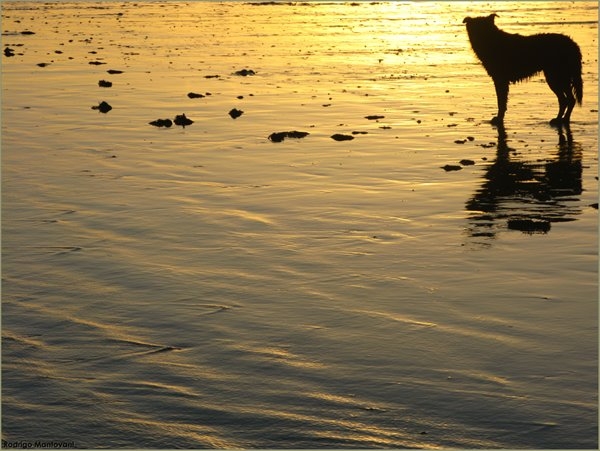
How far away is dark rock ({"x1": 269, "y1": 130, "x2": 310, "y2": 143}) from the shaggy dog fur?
158 inches

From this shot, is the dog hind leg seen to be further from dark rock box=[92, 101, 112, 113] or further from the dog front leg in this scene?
dark rock box=[92, 101, 112, 113]

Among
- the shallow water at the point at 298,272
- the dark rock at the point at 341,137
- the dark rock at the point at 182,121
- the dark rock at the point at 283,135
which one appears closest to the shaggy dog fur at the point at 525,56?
the shallow water at the point at 298,272

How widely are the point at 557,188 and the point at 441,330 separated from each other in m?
5.60

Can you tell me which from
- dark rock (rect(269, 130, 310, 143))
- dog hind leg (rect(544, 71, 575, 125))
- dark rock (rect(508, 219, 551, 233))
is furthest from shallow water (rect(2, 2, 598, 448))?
dog hind leg (rect(544, 71, 575, 125))

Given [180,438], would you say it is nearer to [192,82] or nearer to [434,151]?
[434,151]

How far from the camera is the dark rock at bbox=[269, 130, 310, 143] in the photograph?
52.3ft

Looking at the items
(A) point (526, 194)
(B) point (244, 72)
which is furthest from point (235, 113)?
(A) point (526, 194)

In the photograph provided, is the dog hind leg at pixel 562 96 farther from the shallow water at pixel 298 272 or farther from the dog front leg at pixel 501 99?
the dog front leg at pixel 501 99

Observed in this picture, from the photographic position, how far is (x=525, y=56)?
746 inches

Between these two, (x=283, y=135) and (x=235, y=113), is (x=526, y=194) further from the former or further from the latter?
(x=235, y=113)

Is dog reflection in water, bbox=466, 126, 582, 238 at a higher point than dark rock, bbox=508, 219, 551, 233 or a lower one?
higher

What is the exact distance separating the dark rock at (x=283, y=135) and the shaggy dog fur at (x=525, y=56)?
4005mm

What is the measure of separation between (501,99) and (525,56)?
1.38m

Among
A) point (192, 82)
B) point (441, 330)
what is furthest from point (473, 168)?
point (192, 82)
